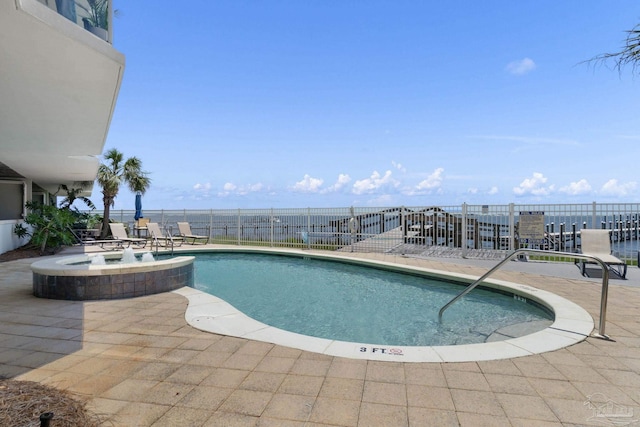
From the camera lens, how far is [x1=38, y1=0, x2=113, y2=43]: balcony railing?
3.32m

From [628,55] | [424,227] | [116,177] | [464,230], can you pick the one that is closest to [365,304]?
[628,55]

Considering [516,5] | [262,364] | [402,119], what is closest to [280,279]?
[262,364]

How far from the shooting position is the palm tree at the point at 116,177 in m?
15.7

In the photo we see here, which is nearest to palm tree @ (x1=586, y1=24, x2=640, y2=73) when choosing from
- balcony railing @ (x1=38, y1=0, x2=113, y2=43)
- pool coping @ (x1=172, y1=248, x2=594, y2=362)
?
pool coping @ (x1=172, y1=248, x2=594, y2=362)

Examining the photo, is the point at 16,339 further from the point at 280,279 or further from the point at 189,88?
the point at 189,88

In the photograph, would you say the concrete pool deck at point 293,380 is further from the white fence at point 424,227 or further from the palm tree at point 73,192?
the palm tree at point 73,192

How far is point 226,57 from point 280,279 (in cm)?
832

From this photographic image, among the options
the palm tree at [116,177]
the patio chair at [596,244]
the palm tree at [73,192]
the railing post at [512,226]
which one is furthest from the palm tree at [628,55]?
the palm tree at [73,192]

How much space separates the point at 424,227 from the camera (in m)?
10.4

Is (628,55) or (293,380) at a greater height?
(628,55)

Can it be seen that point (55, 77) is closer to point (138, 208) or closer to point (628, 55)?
point (628, 55)

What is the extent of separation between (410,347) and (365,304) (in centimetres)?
245

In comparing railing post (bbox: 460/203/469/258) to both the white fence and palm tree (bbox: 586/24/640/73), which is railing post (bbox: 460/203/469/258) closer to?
the white fence

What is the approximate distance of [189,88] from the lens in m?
12.7
